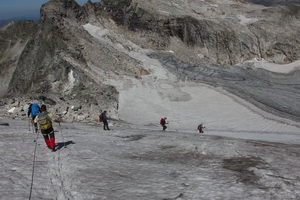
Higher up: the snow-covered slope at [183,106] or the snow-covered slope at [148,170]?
the snow-covered slope at [183,106]

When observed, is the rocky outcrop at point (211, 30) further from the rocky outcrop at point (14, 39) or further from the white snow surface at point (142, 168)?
the white snow surface at point (142, 168)

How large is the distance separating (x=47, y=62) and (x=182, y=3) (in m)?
32.6

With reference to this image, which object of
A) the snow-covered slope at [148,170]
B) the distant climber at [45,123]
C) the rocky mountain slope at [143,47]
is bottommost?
the snow-covered slope at [148,170]

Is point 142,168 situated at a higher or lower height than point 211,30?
lower

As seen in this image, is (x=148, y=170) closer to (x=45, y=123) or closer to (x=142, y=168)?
(x=142, y=168)

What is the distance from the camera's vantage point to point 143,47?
56781 mm

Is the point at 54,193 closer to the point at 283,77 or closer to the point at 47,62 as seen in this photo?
the point at 47,62

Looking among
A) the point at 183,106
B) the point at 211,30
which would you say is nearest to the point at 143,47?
the point at 211,30

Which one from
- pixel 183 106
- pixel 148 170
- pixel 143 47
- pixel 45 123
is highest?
pixel 143 47

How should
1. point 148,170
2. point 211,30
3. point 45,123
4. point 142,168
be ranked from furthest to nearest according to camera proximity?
point 211,30 < point 45,123 < point 142,168 < point 148,170

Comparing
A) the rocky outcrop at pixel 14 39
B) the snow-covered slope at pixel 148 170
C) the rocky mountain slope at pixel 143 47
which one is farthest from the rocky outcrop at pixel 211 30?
the snow-covered slope at pixel 148 170

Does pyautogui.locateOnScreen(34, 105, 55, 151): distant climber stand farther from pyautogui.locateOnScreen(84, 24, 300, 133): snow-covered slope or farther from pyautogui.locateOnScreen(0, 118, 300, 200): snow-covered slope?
pyautogui.locateOnScreen(84, 24, 300, 133): snow-covered slope

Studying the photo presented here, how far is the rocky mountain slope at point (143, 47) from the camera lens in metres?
38.8

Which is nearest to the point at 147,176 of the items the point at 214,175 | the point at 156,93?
the point at 214,175
